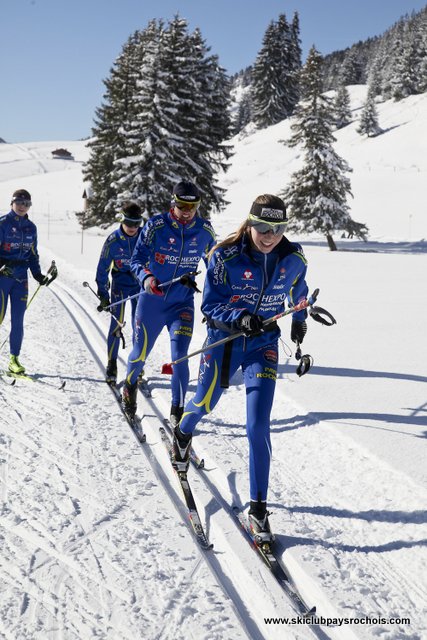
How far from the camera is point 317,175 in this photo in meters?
27.6

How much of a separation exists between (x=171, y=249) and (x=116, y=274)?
218 cm

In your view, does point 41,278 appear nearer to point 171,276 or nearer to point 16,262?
point 16,262

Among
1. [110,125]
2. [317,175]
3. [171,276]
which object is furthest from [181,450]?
[110,125]

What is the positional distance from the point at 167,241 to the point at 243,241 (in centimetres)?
190

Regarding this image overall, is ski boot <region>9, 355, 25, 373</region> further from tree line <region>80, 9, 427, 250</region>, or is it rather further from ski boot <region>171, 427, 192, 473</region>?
tree line <region>80, 9, 427, 250</region>

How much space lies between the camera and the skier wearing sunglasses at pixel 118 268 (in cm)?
682

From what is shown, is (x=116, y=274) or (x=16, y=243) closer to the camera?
(x=16, y=243)

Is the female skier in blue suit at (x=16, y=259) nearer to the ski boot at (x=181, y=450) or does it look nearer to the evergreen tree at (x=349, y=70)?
the ski boot at (x=181, y=450)

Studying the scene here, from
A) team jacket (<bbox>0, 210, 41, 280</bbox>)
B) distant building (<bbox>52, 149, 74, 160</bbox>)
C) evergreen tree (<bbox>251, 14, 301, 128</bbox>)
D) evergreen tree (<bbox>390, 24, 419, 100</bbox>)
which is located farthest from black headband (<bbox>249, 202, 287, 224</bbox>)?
distant building (<bbox>52, 149, 74, 160</bbox>)

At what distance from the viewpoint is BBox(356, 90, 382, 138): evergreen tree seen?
6122cm

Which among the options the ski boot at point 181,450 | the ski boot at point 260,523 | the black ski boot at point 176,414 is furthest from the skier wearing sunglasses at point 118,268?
the ski boot at point 260,523

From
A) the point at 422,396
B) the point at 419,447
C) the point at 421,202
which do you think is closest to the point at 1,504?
the point at 419,447

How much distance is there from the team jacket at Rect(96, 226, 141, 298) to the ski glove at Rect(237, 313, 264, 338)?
3.89 metres

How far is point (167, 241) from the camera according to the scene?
17.4ft
